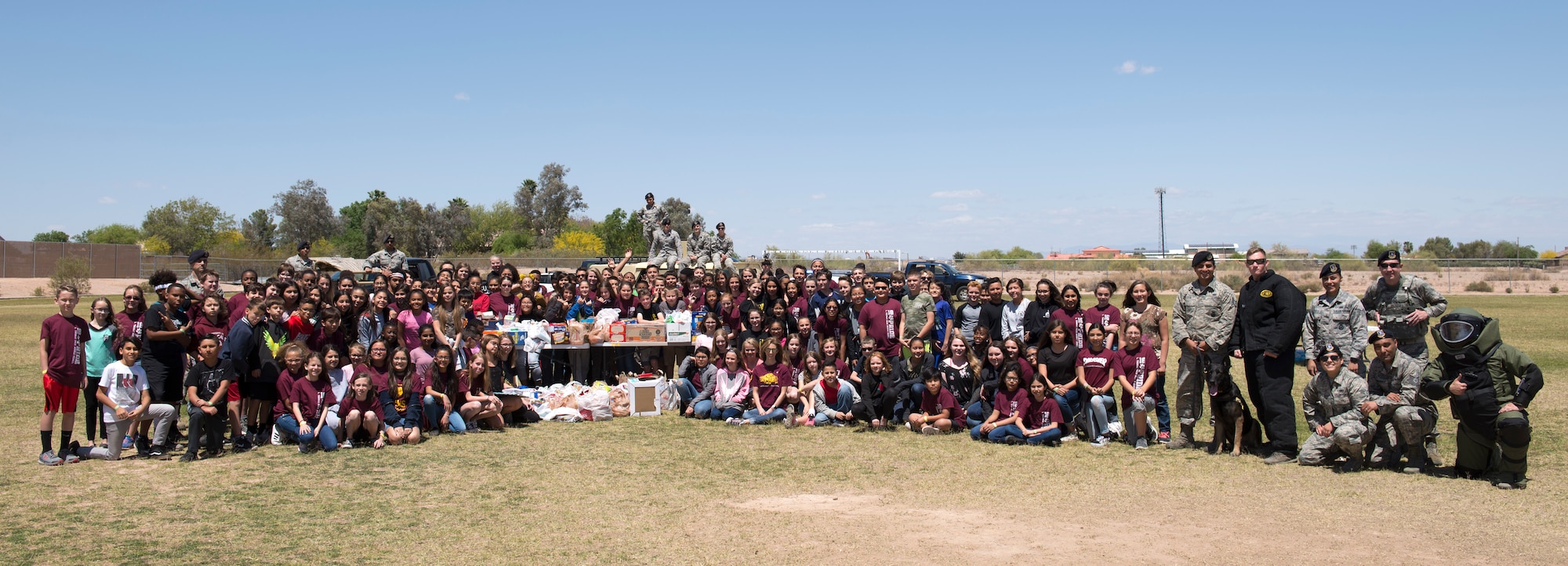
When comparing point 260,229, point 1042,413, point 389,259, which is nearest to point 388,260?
point 389,259

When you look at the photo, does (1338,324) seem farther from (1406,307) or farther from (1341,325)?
(1406,307)

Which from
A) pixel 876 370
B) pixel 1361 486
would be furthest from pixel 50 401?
pixel 1361 486

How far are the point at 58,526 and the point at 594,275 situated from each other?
7.27 m

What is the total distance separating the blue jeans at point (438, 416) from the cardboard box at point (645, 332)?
2.53 meters

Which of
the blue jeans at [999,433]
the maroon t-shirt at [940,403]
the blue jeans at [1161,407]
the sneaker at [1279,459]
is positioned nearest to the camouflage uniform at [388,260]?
the maroon t-shirt at [940,403]

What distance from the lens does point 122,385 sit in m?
8.21

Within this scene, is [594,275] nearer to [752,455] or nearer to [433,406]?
[433,406]

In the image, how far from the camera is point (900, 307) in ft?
36.7

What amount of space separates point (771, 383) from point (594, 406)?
1996 millimetres

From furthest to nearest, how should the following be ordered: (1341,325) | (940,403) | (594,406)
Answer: (594,406)
(940,403)
(1341,325)

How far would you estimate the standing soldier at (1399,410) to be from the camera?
7.51 m

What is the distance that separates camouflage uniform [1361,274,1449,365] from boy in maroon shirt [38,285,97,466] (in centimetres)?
1084

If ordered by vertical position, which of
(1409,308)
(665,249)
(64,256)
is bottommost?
(1409,308)

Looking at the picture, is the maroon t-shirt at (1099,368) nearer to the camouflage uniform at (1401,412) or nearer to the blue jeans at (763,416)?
the camouflage uniform at (1401,412)
